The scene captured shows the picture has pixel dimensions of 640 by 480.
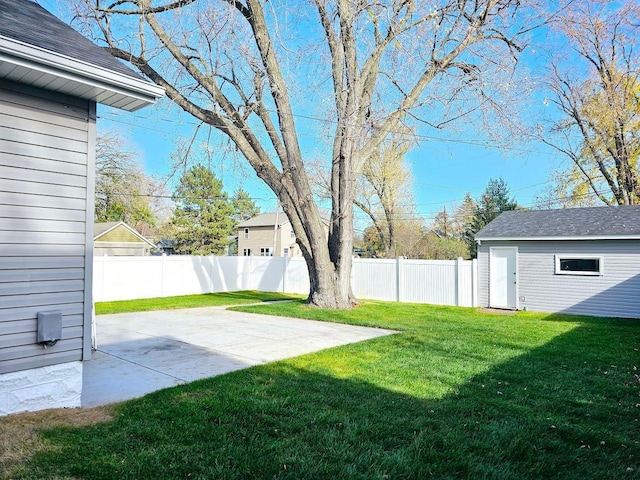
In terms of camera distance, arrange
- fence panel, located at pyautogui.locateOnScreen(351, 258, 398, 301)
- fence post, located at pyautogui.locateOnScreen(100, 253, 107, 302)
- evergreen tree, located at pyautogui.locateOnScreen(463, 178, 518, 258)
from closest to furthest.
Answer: fence post, located at pyautogui.locateOnScreen(100, 253, 107, 302), fence panel, located at pyautogui.locateOnScreen(351, 258, 398, 301), evergreen tree, located at pyautogui.locateOnScreen(463, 178, 518, 258)

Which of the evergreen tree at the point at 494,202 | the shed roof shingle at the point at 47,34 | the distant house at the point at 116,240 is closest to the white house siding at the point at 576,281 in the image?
the shed roof shingle at the point at 47,34

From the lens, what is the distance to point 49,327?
362 cm

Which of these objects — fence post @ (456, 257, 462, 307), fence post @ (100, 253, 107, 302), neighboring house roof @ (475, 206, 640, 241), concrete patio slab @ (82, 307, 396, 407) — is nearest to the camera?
concrete patio slab @ (82, 307, 396, 407)

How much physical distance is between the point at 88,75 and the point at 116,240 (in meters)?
23.3

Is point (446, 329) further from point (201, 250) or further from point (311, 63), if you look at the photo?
point (201, 250)

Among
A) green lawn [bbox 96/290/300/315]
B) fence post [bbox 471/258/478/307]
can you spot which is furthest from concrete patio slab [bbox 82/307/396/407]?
fence post [bbox 471/258/478/307]

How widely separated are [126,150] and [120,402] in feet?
66.1

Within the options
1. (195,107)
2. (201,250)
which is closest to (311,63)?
(195,107)

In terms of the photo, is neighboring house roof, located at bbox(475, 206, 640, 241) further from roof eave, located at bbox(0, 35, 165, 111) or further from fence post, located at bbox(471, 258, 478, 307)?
roof eave, located at bbox(0, 35, 165, 111)

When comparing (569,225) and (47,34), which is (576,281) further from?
(47,34)

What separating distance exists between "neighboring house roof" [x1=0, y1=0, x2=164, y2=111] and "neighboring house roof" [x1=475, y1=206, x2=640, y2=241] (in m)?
10.9

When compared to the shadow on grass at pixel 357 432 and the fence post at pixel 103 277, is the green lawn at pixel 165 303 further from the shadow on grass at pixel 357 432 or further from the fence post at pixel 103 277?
the shadow on grass at pixel 357 432

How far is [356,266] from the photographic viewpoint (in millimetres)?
15000

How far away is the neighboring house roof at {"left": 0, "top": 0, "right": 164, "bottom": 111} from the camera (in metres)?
3.29
